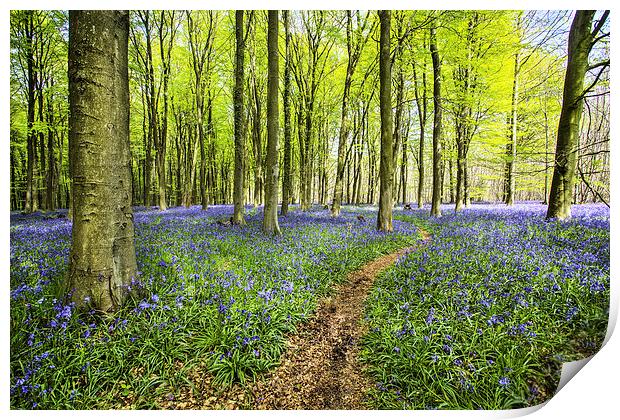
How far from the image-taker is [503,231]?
4.48 m

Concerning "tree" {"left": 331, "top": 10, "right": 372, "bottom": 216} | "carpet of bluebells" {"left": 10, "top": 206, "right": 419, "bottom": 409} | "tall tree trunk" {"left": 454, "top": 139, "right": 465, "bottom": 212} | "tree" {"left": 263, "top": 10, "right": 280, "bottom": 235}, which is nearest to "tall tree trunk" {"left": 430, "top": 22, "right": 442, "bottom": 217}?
"tall tree trunk" {"left": 454, "top": 139, "right": 465, "bottom": 212}

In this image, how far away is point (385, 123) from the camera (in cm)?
698

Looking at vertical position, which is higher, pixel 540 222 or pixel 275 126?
pixel 275 126

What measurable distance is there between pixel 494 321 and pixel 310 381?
1.82m

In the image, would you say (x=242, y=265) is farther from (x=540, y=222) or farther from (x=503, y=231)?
(x=540, y=222)

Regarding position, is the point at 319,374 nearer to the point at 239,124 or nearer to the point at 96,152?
the point at 96,152

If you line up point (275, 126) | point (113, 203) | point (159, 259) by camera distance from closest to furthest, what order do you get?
point (113, 203) → point (159, 259) → point (275, 126)

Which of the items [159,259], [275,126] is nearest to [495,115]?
[275,126]

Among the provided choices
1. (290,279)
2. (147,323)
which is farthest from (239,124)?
(147,323)

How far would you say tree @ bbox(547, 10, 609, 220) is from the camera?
10.7ft

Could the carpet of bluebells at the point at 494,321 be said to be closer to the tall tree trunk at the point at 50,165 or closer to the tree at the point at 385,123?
the tree at the point at 385,123

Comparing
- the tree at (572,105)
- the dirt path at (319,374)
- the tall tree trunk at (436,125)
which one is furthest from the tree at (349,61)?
the dirt path at (319,374)

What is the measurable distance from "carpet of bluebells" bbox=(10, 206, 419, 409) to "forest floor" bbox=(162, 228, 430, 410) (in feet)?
0.40
